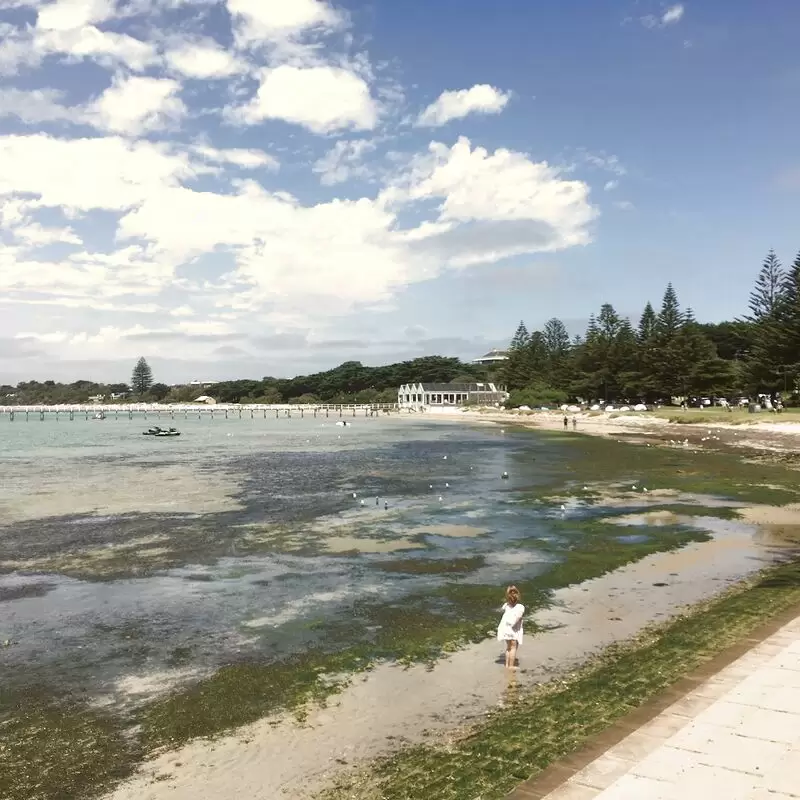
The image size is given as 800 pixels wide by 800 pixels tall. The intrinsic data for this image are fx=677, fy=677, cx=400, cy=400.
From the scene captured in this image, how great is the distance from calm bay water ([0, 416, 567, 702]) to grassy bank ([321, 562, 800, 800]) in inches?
184

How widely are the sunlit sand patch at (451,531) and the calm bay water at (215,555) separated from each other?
67mm

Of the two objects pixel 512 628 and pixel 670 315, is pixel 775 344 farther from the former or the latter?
pixel 512 628

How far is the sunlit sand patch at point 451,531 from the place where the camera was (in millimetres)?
22734

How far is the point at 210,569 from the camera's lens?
731 inches

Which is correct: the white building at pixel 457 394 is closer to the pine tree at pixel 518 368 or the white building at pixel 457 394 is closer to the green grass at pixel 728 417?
the pine tree at pixel 518 368

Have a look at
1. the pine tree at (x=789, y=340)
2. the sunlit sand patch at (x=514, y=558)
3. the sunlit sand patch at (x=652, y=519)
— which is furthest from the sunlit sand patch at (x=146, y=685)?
the pine tree at (x=789, y=340)

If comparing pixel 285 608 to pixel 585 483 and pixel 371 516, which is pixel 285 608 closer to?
pixel 371 516

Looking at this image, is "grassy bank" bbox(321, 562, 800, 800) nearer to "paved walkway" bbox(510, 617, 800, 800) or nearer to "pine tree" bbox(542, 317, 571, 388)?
"paved walkway" bbox(510, 617, 800, 800)

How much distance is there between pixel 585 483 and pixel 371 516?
44.1ft

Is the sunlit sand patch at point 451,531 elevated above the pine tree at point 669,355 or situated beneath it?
situated beneath

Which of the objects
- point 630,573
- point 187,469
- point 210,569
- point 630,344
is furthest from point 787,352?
point 210,569

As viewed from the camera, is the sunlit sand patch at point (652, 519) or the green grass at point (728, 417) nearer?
the sunlit sand patch at point (652, 519)

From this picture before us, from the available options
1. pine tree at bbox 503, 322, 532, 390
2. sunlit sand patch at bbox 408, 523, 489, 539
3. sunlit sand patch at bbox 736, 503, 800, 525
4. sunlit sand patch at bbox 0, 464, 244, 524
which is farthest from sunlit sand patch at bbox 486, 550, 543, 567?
pine tree at bbox 503, 322, 532, 390

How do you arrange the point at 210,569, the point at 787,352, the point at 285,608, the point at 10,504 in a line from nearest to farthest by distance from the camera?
the point at 285,608, the point at 210,569, the point at 10,504, the point at 787,352
